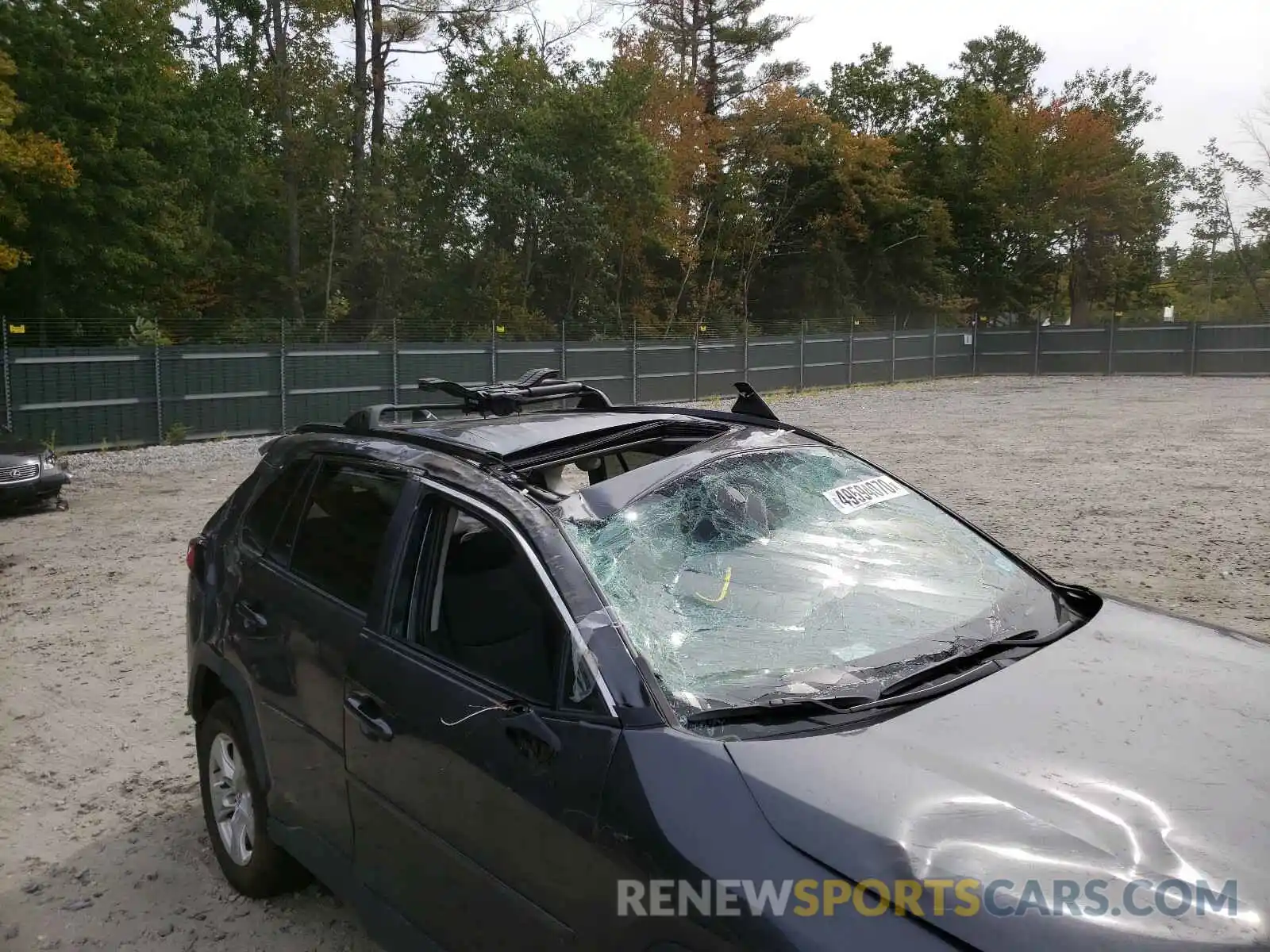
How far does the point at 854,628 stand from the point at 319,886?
2.07m

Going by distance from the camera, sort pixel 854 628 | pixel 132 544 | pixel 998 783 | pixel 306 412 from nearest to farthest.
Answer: pixel 998 783
pixel 854 628
pixel 132 544
pixel 306 412

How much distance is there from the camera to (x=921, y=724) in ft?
7.00

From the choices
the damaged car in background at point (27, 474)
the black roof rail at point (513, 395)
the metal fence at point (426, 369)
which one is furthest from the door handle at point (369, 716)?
the metal fence at point (426, 369)

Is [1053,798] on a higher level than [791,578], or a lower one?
lower

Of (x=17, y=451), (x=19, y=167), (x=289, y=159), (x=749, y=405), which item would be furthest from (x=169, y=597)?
(x=289, y=159)

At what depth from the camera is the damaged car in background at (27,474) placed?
428 inches

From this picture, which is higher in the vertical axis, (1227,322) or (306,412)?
(1227,322)

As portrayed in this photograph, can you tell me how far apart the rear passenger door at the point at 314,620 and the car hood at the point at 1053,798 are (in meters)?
1.31

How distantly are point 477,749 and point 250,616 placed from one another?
137 cm

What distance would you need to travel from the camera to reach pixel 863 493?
10.8ft

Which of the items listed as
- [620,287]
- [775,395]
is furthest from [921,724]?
[620,287]

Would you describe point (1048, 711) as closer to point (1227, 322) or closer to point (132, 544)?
point (132, 544)

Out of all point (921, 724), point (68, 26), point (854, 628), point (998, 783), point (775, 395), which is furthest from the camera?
point (775, 395)

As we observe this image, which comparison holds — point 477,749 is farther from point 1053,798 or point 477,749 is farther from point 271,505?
point 271,505
